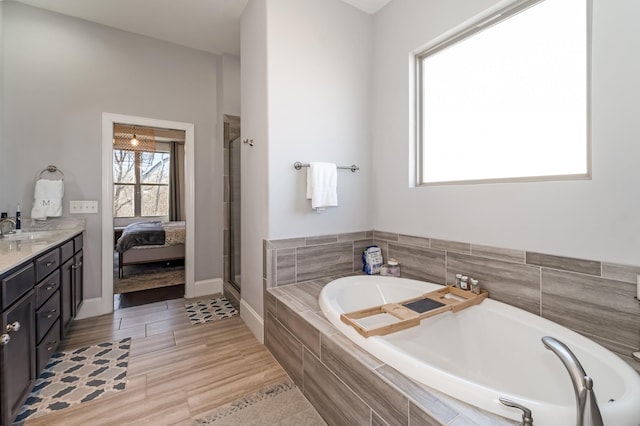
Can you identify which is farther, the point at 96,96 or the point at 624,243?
the point at 96,96

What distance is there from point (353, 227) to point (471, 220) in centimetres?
95

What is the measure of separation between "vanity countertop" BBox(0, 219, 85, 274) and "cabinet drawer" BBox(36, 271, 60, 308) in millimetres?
195

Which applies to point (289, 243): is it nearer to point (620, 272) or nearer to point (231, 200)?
point (231, 200)

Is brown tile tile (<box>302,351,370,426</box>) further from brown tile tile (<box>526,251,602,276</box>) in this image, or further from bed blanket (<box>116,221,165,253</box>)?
bed blanket (<box>116,221,165,253</box>)

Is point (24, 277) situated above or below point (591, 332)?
above

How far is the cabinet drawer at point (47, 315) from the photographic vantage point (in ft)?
4.88

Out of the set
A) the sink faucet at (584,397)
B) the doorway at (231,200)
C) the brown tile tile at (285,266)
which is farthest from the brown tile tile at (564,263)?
the doorway at (231,200)

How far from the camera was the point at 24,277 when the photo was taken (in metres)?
1.31

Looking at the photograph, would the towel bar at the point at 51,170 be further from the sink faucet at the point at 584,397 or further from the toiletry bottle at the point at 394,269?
the sink faucet at the point at 584,397

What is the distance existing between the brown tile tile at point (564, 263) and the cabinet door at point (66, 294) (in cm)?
298

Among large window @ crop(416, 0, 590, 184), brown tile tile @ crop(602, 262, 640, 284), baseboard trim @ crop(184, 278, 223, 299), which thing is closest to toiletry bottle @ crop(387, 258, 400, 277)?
large window @ crop(416, 0, 590, 184)

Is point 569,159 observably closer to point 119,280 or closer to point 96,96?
point 96,96

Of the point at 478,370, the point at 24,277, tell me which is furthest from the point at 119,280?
the point at 478,370

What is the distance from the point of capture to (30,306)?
54.6 inches
